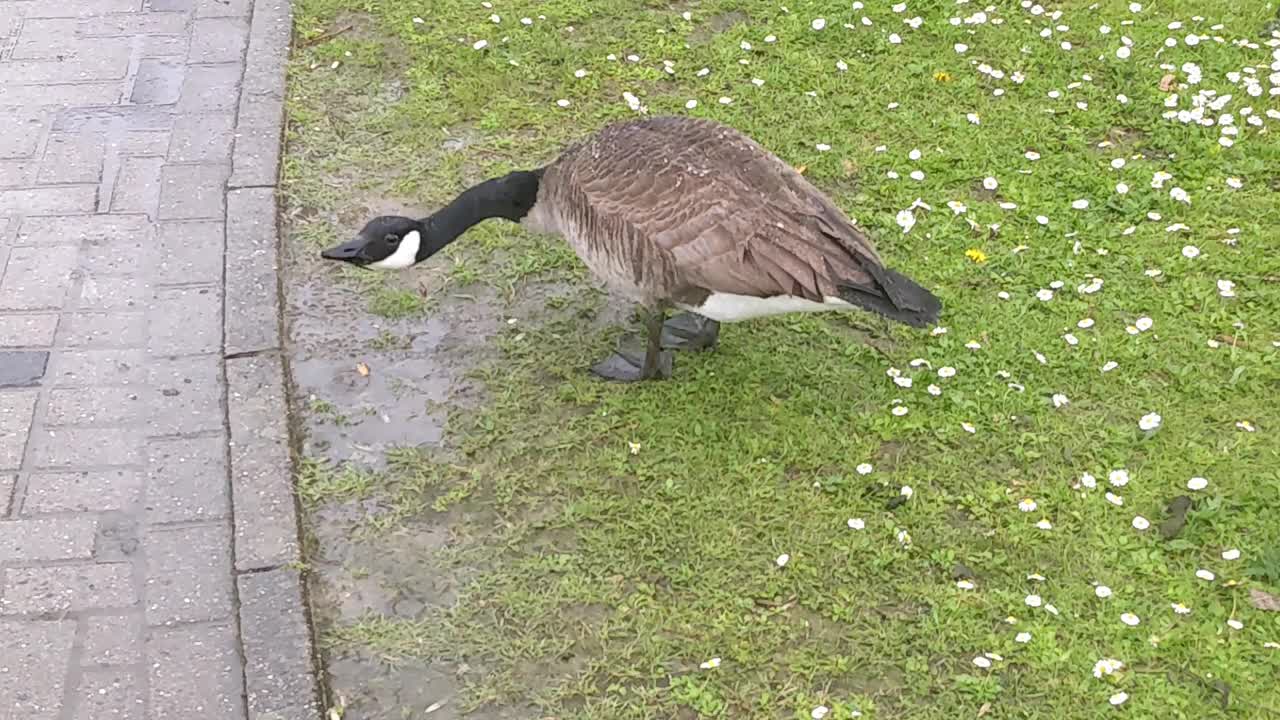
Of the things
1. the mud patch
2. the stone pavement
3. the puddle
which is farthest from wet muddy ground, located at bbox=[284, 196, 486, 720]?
the mud patch

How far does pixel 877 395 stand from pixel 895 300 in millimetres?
673

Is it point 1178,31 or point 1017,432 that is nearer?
point 1017,432

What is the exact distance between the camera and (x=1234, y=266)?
512 centimetres

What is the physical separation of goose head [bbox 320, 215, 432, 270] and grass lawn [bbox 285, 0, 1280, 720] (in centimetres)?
46

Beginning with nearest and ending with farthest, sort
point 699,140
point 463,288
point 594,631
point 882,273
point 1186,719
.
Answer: point 1186,719, point 594,631, point 882,273, point 699,140, point 463,288

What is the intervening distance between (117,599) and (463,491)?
1107 millimetres

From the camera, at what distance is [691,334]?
484 cm

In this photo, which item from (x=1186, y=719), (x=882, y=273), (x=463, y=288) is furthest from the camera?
(x=463, y=288)

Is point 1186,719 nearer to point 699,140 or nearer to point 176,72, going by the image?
point 699,140

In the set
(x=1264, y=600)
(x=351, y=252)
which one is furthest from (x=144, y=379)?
(x=1264, y=600)

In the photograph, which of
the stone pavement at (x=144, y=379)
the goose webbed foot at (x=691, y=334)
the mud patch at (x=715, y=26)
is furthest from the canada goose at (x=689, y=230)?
the mud patch at (x=715, y=26)

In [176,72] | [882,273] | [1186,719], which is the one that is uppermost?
[882,273]

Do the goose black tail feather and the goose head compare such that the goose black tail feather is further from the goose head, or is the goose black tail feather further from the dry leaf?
the goose head

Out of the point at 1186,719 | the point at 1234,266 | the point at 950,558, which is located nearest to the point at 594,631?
the point at 950,558
